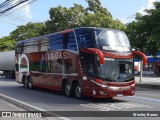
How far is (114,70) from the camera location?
16.2m

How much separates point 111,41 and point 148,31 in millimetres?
13452

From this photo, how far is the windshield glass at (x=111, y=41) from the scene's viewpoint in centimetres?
1641

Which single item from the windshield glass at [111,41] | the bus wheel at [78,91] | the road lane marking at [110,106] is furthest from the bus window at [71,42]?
the road lane marking at [110,106]

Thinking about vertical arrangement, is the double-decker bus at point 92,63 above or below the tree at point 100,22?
below

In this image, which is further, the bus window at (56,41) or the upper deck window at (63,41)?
the bus window at (56,41)

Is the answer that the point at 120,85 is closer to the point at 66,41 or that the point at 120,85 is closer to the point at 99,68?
the point at 99,68

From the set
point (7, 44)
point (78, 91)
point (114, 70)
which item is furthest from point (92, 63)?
point (7, 44)

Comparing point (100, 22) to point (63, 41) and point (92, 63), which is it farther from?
point (92, 63)

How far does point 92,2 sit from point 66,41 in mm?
44468

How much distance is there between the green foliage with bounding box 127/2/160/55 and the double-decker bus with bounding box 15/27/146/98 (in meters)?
9.87

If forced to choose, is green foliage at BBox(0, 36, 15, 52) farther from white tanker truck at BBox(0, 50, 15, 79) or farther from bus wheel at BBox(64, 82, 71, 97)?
bus wheel at BBox(64, 82, 71, 97)

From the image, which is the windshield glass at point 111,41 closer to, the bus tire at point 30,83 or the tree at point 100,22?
the bus tire at point 30,83

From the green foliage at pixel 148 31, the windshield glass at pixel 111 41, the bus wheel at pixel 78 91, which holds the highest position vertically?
the green foliage at pixel 148 31

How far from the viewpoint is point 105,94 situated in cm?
1591
